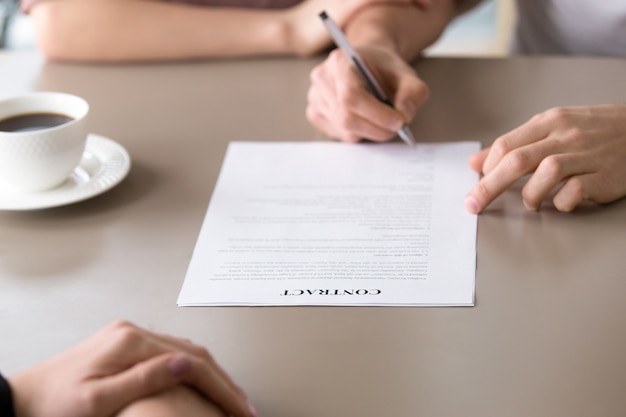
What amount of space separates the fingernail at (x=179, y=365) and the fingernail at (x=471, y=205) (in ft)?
1.30

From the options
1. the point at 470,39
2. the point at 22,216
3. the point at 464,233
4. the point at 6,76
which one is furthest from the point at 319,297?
the point at 470,39

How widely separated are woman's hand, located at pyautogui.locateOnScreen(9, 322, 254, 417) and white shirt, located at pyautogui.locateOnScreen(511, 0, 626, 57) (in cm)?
104

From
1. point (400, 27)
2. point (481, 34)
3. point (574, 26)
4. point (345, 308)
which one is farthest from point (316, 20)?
point (481, 34)

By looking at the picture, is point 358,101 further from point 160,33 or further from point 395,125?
point 160,33

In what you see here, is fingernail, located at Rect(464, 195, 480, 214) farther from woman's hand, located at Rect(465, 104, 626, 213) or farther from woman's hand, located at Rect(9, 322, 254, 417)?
woman's hand, located at Rect(9, 322, 254, 417)

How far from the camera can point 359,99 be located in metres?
1.04

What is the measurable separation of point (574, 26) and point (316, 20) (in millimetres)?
473

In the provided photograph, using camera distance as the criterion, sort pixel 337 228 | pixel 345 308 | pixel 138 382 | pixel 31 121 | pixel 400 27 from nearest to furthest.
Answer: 1. pixel 138 382
2. pixel 345 308
3. pixel 337 228
4. pixel 31 121
5. pixel 400 27

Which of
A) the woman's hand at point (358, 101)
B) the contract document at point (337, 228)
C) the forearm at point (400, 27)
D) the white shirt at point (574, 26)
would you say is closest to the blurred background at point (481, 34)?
the white shirt at point (574, 26)

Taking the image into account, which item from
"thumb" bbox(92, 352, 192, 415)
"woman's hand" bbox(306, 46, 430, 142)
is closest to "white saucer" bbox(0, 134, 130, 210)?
"woman's hand" bbox(306, 46, 430, 142)

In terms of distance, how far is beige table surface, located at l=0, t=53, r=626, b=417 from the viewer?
2.17ft

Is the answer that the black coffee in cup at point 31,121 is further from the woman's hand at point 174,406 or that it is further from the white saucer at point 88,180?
the woman's hand at point 174,406

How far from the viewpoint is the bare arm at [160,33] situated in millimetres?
1310

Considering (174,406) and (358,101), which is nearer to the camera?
(174,406)
